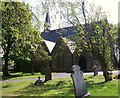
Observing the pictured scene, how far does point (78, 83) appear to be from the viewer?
45.4 feet

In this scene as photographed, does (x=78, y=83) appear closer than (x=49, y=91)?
Yes

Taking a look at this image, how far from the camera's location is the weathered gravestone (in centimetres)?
1352

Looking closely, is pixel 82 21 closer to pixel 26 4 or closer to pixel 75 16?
pixel 75 16

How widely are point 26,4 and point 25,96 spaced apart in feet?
31.7

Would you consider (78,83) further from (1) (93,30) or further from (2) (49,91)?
(1) (93,30)

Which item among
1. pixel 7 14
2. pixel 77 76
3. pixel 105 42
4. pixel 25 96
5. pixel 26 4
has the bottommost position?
pixel 25 96

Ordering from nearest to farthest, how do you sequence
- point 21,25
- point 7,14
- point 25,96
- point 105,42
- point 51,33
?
1. point 25,96
2. point 7,14
3. point 21,25
4. point 105,42
5. point 51,33

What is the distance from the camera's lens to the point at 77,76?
13.9 m

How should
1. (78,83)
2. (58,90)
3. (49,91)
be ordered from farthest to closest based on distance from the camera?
1. (58,90)
2. (49,91)
3. (78,83)

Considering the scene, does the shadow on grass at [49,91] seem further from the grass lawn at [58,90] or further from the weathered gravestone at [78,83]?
the weathered gravestone at [78,83]

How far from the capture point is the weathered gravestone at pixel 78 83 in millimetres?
13525

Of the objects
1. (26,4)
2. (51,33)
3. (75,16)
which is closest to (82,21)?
(75,16)

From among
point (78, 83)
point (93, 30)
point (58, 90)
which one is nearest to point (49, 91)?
point (58, 90)

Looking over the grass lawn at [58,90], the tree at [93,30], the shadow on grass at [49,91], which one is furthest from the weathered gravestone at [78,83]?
the tree at [93,30]
